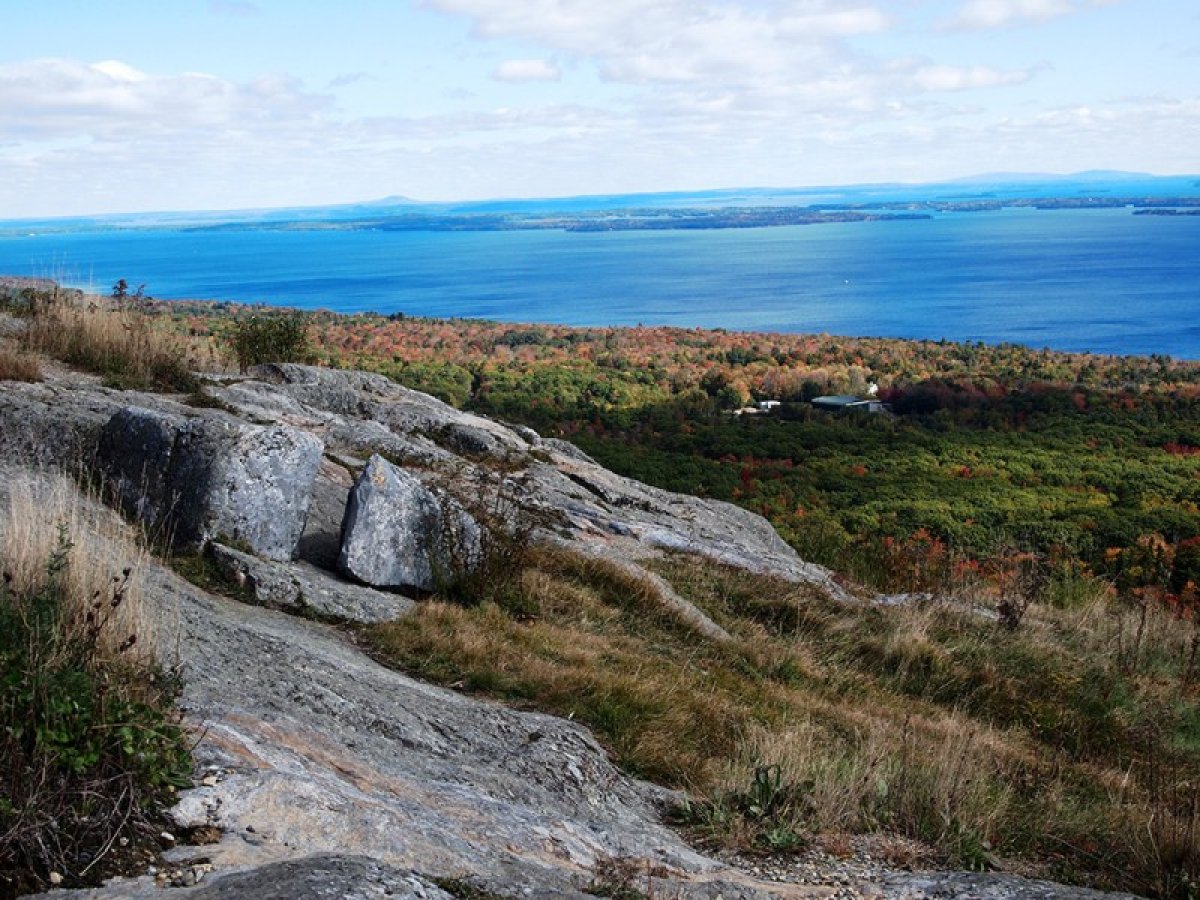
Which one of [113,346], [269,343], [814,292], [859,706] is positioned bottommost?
[859,706]

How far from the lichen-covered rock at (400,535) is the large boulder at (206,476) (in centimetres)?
48

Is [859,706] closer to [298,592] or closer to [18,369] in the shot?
[298,592]

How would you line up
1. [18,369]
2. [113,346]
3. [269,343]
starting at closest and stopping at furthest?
[18,369] → [113,346] → [269,343]

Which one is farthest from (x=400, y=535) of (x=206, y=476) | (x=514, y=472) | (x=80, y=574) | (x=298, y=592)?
(x=514, y=472)

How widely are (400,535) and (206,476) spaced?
152 centimetres

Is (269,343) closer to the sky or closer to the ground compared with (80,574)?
closer to the sky

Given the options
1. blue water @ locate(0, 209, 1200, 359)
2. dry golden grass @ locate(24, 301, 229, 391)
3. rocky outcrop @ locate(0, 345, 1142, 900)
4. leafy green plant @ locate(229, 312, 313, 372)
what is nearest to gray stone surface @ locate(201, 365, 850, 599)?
rocky outcrop @ locate(0, 345, 1142, 900)

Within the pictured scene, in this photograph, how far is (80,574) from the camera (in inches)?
179

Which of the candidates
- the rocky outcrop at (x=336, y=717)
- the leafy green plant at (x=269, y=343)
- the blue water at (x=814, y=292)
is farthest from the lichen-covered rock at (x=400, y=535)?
the blue water at (x=814, y=292)

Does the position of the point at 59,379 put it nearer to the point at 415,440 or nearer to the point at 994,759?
the point at 415,440

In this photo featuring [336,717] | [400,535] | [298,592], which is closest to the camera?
[336,717]

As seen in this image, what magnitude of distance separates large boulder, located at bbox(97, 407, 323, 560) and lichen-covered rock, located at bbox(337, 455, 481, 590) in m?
0.48

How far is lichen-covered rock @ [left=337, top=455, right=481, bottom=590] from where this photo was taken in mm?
7805

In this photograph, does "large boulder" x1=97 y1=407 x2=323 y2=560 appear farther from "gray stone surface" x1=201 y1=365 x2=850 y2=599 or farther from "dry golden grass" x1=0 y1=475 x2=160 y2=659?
"gray stone surface" x1=201 y1=365 x2=850 y2=599
